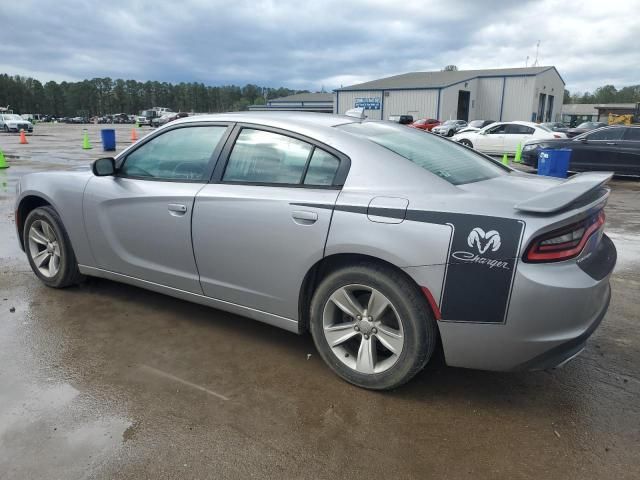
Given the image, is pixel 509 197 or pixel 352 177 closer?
pixel 509 197

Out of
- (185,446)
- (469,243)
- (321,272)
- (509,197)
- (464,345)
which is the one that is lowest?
(185,446)

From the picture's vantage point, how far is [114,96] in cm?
12681

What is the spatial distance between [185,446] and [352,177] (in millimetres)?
1645

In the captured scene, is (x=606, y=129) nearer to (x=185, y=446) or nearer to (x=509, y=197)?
(x=509, y=197)

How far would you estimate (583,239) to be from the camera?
2.35 metres

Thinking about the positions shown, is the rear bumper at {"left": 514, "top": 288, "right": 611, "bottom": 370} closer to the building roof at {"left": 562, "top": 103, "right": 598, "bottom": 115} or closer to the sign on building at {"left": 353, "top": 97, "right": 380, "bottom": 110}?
the sign on building at {"left": 353, "top": 97, "right": 380, "bottom": 110}

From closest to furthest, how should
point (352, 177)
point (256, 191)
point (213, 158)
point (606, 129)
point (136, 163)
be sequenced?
1. point (352, 177)
2. point (256, 191)
3. point (213, 158)
4. point (136, 163)
5. point (606, 129)

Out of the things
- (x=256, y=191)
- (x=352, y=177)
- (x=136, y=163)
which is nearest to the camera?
(x=352, y=177)

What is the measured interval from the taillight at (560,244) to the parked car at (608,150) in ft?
37.7

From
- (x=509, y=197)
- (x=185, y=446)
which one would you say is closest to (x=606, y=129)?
(x=509, y=197)

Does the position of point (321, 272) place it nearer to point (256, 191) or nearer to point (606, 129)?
point (256, 191)

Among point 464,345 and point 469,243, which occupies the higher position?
point 469,243

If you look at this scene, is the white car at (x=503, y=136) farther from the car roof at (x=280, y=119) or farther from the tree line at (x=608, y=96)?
the tree line at (x=608, y=96)

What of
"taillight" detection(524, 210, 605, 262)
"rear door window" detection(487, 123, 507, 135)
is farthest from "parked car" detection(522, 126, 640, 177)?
"taillight" detection(524, 210, 605, 262)
